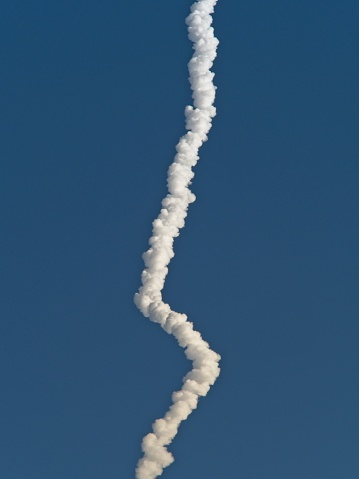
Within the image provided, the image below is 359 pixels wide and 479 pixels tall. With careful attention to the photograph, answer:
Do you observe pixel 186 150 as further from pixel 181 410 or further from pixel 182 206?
pixel 181 410

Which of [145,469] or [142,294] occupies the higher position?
[142,294]

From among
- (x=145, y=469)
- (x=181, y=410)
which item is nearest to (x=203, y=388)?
(x=181, y=410)

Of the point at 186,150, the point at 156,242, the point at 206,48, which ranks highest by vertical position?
the point at 206,48

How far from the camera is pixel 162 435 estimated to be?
11981 cm

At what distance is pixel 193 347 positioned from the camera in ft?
393

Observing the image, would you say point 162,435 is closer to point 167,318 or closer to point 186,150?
point 167,318

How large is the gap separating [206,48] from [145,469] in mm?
49251

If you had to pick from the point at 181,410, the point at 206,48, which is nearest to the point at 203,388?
the point at 181,410

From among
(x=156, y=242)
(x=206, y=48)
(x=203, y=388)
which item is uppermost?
(x=206, y=48)

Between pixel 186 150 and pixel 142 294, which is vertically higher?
pixel 186 150

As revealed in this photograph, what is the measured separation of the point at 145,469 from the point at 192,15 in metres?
53.0

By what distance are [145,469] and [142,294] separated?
774 inches

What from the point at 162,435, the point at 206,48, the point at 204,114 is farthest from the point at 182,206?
the point at 162,435

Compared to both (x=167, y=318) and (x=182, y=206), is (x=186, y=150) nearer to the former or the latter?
(x=182, y=206)
